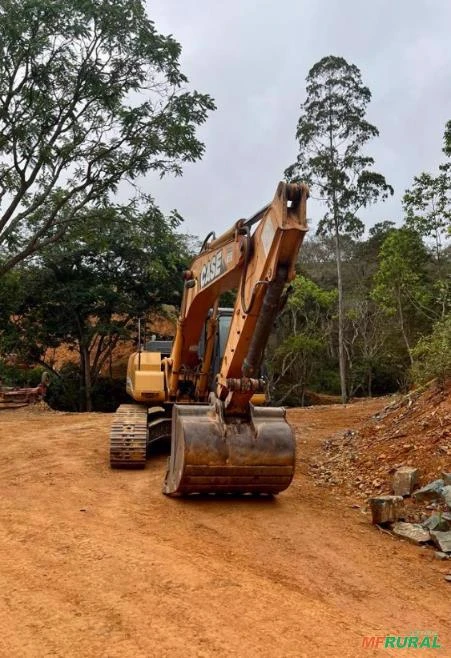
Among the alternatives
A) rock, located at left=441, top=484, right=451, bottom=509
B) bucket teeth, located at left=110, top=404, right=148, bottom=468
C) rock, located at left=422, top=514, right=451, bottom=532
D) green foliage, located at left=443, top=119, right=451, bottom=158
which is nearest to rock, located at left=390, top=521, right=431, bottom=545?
rock, located at left=422, top=514, right=451, bottom=532

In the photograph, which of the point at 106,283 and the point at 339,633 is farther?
the point at 106,283

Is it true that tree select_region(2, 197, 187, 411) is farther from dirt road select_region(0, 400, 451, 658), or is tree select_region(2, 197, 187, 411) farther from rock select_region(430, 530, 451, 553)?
rock select_region(430, 530, 451, 553)

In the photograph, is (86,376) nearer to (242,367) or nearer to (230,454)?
(230,454)

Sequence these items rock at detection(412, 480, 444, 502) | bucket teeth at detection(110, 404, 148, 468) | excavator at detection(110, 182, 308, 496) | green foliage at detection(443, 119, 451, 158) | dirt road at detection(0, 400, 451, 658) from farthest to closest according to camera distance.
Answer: green foliage at detection(443, 119, 451, 158) → bucket teeth at detection(110, 404, 148, 468) → rock at detection(412, 480, 444, 502) → excavator at detection(110, 182, 308, 496) → dirt road at detection(0, 400, 451, 658)

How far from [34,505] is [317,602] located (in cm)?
330

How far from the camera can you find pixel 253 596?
3.76 meters

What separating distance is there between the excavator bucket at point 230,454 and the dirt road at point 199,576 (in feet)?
0.78

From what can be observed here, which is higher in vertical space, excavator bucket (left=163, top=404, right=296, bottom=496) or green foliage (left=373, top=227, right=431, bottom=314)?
green foliage (left=373, top=227, right=431, bottom=314)

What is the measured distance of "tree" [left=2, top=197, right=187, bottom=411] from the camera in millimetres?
20750

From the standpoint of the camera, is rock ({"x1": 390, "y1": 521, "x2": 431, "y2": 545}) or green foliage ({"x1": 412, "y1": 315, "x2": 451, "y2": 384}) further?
green foliage ({"x1": 412, "y1": 315, "x2": 451, "y2": 384})

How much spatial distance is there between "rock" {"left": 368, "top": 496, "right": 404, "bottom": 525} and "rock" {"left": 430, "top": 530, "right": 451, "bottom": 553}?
1.57 ft

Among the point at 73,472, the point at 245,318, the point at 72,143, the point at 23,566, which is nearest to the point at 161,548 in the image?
the point at 23,566

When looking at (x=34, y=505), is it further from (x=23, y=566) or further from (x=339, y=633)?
(x=339, y=633)

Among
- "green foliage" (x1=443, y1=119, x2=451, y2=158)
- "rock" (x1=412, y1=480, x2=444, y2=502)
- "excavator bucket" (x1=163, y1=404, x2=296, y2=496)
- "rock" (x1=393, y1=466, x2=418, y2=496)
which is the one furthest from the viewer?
"green foliage" (x1=443, y1=119, x2=451, y2=158)
